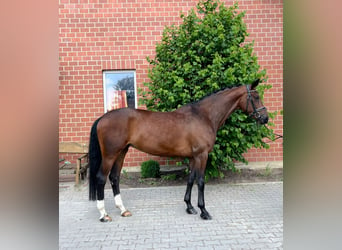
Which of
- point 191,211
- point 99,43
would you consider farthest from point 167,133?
point 99,43

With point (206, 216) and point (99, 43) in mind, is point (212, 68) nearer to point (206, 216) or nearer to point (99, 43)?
point (206, 216)

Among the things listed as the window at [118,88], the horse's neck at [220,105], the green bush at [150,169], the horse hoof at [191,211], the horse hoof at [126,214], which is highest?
the window at [118,88]

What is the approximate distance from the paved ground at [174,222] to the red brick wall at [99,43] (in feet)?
6.13

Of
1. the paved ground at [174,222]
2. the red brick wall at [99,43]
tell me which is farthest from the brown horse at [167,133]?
the red brick wall at [99,43]

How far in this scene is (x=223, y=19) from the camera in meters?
4.81

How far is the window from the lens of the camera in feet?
20.0

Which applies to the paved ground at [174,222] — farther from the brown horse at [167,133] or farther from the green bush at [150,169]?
the green bush at [150,169]

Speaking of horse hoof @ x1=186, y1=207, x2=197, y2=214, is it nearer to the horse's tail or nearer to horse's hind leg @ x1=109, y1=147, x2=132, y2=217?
horse's hind leg @ x1=109, y1=147, x2=132, y2=217

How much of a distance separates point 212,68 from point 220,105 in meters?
1.07

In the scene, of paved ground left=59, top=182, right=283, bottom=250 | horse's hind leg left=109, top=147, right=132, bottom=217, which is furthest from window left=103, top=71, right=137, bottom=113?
horse's hind leg left=109, top=147, right=132, bottom=217

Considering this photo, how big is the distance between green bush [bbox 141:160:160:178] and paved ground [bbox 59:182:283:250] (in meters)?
0.70

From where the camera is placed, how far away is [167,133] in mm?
3693

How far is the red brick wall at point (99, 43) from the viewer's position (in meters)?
5.93
